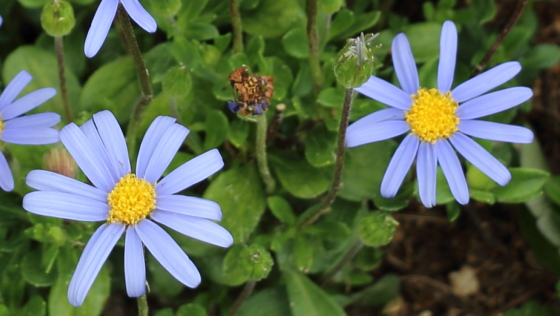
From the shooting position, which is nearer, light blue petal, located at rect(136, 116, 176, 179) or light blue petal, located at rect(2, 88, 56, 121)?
light blue petal, located at rect(136, 116, 176, 179)

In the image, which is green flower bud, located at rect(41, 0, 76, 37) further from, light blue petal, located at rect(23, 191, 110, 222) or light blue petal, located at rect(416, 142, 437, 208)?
light blue petal, located at rect(416, 142, 437, 208)

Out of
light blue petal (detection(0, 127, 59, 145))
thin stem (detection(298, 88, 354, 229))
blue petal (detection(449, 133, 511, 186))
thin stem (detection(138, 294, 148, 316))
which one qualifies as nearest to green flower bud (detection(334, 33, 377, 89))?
thin stem (detection(298, 88, 354, 229))

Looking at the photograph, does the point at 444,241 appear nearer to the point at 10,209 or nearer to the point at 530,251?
the point at 530,251

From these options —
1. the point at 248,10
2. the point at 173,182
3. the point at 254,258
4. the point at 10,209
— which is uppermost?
the point at 248,10

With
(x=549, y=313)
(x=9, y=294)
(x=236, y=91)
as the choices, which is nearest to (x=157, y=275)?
(x=9, y=294)

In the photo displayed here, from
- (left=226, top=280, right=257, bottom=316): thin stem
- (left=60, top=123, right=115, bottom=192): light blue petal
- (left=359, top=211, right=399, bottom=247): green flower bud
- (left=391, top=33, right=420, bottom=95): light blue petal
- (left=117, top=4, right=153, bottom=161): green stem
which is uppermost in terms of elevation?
(left=391, top=33, right=420, bottom=95): light blue petal

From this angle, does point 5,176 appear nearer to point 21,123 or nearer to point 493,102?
point 21,123

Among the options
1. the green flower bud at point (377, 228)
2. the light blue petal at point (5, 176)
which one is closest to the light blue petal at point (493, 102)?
the green flower bud at point (377, 228)
